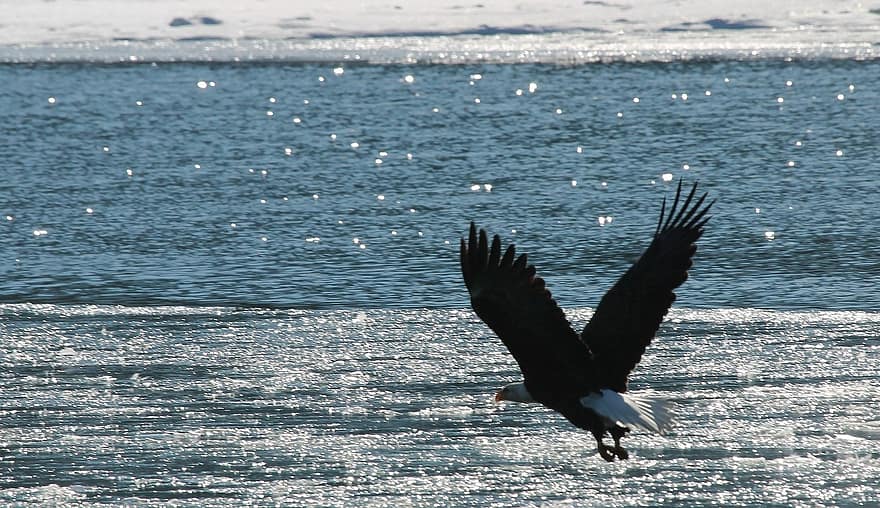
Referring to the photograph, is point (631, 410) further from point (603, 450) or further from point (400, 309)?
point (400, 309)

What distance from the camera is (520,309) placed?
18.4 feet

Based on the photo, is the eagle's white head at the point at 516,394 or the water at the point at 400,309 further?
the water at the point at 400,309

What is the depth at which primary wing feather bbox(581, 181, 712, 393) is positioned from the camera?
612 centimetres

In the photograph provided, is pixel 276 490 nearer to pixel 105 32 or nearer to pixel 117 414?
pixel 117 414

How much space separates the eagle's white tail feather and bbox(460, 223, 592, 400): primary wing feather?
0.13 m

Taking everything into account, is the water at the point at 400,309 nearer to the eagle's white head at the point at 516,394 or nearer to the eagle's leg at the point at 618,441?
the eagle's leg at the point at 618,441

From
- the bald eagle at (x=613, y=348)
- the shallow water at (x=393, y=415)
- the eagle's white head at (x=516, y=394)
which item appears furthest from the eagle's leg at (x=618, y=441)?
the eagle's white head at (x=516, y=394)

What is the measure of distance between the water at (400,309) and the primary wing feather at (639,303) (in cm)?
70

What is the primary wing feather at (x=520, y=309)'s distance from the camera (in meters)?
5.46

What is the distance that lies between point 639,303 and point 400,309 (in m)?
4.38

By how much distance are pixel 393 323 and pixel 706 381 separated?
2414 millimetres

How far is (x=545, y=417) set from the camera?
7879 millimetres

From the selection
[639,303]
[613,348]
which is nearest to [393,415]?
[613,348]

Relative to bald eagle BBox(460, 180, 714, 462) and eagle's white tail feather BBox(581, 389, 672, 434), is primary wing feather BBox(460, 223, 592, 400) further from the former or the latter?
eagle's white tail feather BBox(581, 389, 672, 434)
